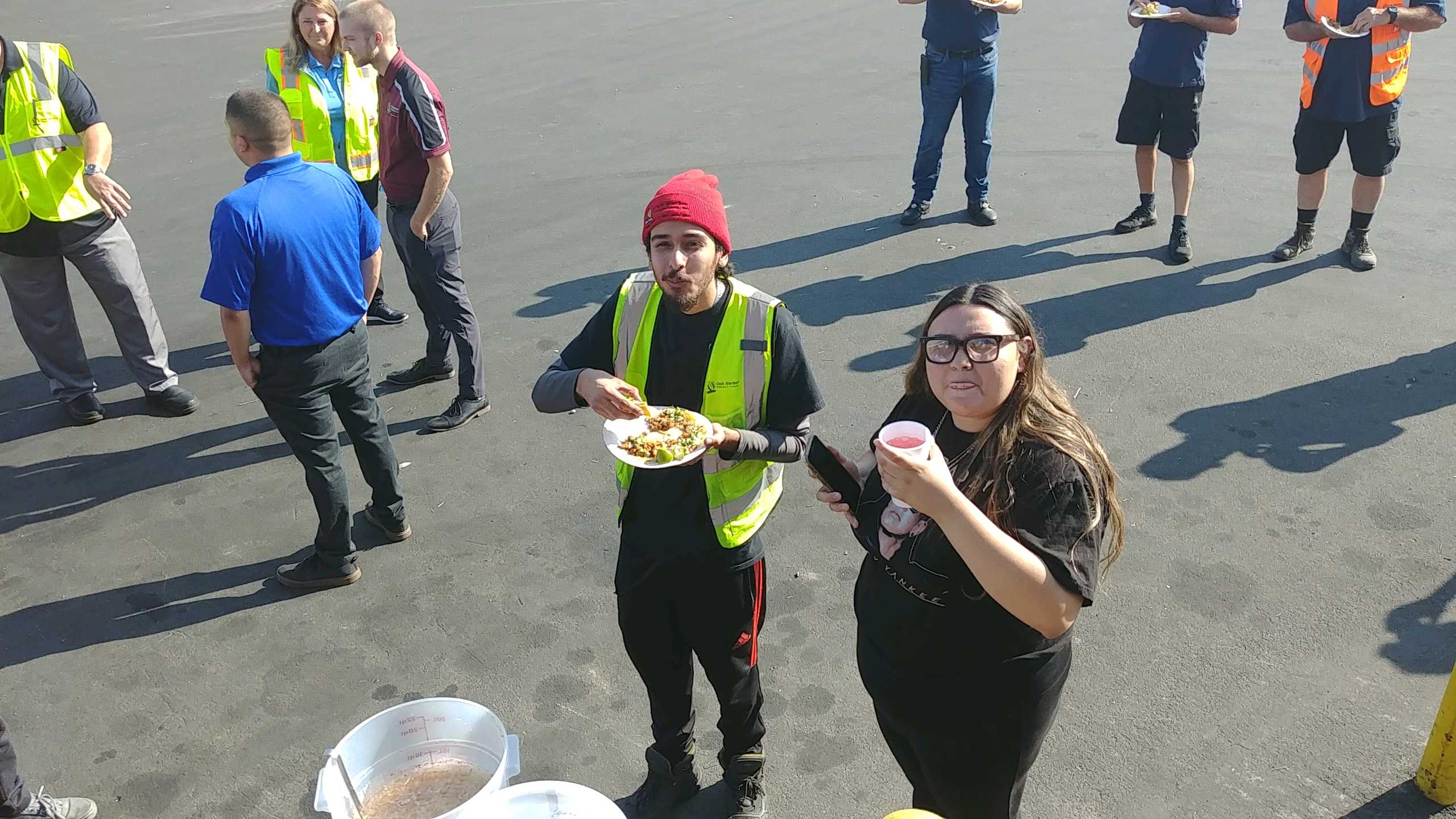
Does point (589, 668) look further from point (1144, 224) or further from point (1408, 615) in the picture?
point (1144, 224)

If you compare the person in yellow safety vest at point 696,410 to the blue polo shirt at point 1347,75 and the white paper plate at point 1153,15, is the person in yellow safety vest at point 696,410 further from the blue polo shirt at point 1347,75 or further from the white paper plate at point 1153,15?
the blue polo shirt at point 1347,75

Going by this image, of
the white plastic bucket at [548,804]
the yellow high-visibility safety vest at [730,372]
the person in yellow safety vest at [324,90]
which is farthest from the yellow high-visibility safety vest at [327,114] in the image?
the white plastic bucket at [548,804]

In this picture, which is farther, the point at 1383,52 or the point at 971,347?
the point at 1383,52

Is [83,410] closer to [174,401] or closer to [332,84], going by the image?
[174,401]

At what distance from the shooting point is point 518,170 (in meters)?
9.96

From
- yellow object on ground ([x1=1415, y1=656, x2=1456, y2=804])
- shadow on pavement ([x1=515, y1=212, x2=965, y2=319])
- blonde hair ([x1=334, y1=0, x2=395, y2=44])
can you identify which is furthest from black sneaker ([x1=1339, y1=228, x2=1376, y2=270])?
blonde hair ([x1=334, y1=0, x2=395, y2=44])

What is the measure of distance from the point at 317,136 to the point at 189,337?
1.92 metres

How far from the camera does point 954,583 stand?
8.53 ft

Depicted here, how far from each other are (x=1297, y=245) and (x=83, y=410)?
25.9 feet

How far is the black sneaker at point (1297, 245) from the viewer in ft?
24.7

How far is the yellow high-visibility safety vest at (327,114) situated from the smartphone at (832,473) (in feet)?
14.0

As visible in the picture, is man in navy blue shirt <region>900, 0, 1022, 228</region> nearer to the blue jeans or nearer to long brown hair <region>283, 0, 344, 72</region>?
the blue jeans

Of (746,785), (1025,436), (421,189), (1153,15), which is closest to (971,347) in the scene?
(1025,436)

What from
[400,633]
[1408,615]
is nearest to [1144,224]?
[1408,615]
